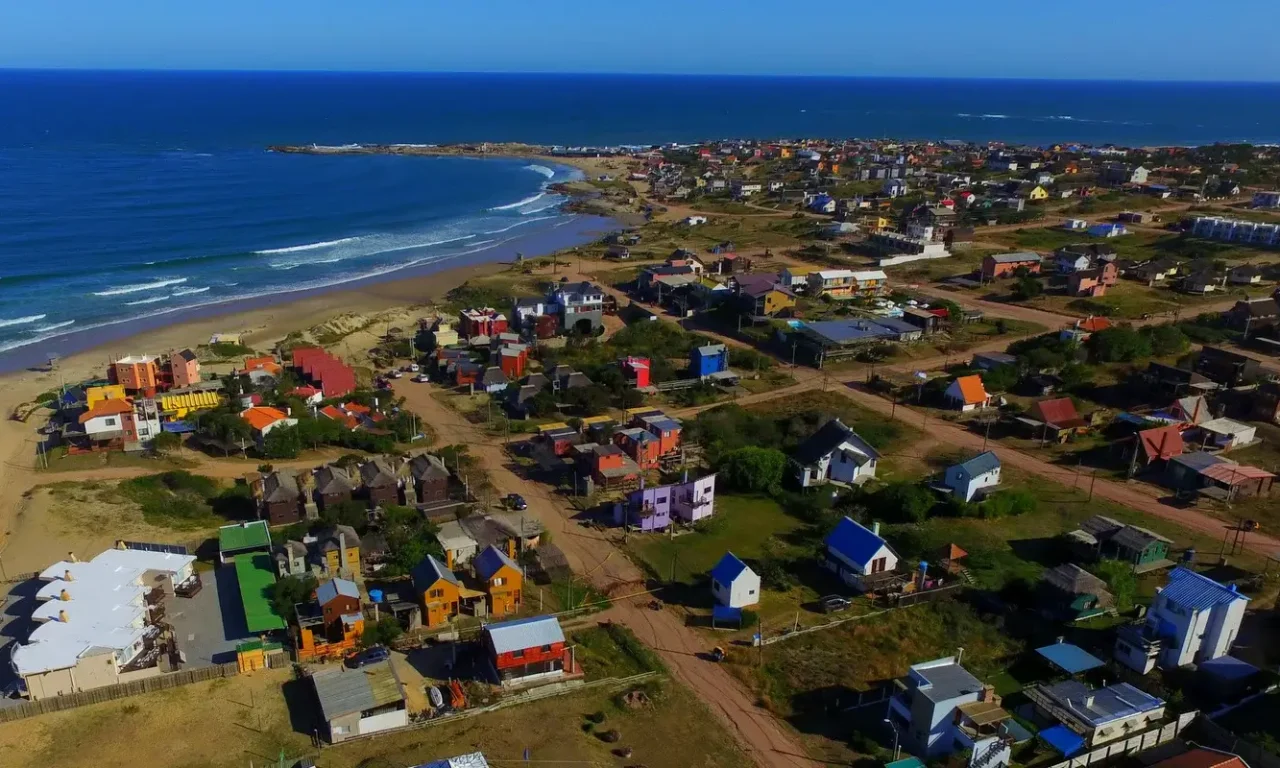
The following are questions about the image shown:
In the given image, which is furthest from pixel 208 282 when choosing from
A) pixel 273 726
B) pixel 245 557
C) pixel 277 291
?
pixel 273 726

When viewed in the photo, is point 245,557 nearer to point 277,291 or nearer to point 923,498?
point 923,498

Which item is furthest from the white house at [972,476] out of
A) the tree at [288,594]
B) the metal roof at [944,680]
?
the tree at [288,594]

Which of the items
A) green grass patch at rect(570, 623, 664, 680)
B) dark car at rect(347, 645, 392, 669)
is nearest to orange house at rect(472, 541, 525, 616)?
green grass patch at rect(570, 623, 664, 680)

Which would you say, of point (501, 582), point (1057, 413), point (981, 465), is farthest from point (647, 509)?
point (1057, 413)

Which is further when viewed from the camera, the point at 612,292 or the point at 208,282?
the point at 208,282

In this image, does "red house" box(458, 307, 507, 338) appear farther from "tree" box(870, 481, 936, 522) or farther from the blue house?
"tree" box(870, 481, 936, 522)

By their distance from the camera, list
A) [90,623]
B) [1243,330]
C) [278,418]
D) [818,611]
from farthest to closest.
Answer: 1. [1243,330]
2. [278,418]
3. [818,611]
4. [90,623]

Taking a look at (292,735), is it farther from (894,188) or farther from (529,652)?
(894,188)
